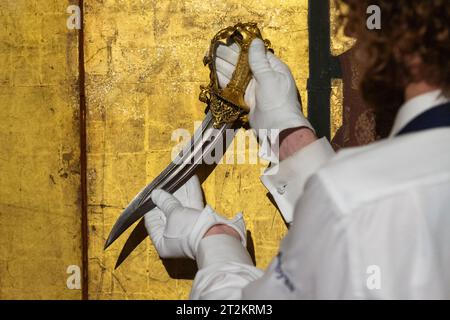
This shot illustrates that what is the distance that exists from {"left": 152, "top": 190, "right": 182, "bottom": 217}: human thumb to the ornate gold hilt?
18cm

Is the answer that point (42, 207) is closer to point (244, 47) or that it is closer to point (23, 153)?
point (23, 153)

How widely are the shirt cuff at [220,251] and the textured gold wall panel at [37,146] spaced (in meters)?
0.37

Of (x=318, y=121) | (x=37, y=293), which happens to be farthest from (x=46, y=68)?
(x=318, y=121)

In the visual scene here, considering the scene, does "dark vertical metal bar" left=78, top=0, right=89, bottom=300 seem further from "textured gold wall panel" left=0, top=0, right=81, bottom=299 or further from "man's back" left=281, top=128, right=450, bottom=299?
"man's back" left=281, top=128, right=450, bottom=299

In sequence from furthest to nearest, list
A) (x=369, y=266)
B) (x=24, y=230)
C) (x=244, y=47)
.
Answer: (x=24, y=230), (x=244, y=47), (x=369, y=266)

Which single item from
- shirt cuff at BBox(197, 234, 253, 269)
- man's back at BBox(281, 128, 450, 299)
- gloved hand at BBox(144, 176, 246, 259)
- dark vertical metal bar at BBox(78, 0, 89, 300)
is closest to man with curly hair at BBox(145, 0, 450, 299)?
man's back at BBox(281, 128, 450, 299)

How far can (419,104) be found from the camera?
0.98 m

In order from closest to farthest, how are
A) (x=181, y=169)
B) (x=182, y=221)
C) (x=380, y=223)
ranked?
(x=380, y=223) < (x=182, y=221) < (x=181, y=169)

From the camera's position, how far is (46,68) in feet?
5.26

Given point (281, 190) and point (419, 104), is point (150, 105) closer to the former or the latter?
point (281, 190)

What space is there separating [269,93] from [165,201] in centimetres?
31

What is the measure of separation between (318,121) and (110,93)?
464mm

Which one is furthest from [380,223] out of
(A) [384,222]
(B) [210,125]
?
(B) [210,125]

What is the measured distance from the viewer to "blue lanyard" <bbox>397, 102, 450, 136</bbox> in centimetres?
95
